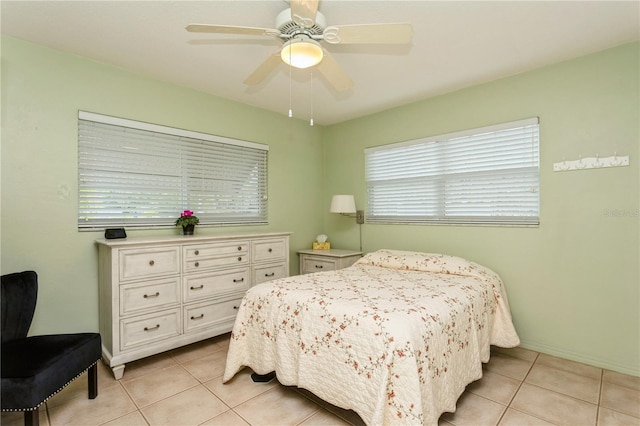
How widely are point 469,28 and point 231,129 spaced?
2.42 metres

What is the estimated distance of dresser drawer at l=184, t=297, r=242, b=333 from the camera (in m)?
2.72

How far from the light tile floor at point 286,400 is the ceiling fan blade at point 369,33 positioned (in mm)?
2154

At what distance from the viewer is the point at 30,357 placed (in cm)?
176

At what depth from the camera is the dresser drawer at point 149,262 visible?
2369 mm

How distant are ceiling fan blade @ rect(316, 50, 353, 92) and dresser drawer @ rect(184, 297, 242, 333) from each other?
212 cm

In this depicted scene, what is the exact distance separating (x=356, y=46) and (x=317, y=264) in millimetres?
2371

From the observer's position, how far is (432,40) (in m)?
2.29

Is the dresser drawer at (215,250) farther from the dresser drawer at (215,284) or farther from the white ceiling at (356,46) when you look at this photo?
the white ceiling at (356,46)

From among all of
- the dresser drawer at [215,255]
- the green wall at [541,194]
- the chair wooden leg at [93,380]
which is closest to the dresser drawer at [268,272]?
the dresser drawer at [215,255]

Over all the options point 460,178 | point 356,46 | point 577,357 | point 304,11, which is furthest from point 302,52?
point 577,357

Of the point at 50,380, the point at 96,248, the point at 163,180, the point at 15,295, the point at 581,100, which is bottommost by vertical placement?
the point at 50,380

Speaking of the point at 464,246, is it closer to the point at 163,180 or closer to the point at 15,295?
the point at 163,180

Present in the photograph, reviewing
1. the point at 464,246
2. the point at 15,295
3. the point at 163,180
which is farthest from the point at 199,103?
the point at 464,246

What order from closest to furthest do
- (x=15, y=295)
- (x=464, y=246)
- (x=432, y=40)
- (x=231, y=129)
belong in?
1. (x=15, y=295)
2. (x=432, y=40)
3. (x=464, y=246)
4. (x=231, y=129)
